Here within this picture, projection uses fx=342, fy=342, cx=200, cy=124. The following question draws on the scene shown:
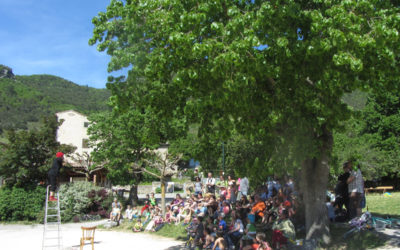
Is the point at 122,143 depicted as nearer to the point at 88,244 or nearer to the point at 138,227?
the point at 138,227

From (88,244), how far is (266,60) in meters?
11.2

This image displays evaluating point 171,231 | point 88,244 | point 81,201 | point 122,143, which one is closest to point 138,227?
point 171,231

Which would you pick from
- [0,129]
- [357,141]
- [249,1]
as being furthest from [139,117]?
[0,129]

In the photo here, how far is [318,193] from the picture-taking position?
33.1 ft

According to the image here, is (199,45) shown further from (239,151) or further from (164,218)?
(239,151)

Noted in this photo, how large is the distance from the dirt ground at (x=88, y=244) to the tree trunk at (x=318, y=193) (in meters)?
5.21

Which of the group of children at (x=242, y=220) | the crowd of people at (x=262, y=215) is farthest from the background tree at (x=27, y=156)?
the crowd of people at (x=262, y=215)

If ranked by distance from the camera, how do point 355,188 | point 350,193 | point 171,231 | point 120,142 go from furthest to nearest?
point 120,142 → point 171,231 → point 350,193 → point 355,188

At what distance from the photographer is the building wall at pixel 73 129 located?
184 ft

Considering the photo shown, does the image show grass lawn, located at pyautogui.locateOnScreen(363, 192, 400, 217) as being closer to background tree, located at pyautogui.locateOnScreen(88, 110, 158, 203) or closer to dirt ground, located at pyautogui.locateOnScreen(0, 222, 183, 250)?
dirt ground, located at pyautogui.locateOnScreen(0, 222, 183, 250)

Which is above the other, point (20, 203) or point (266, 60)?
point (266, 60)

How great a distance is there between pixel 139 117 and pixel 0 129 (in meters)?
80.4

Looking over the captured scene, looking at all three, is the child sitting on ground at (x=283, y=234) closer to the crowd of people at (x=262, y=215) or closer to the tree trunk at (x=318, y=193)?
the crowd of people at (x=262, y=215)

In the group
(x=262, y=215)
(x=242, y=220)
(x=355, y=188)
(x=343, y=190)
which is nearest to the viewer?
(x=355, y=188)
